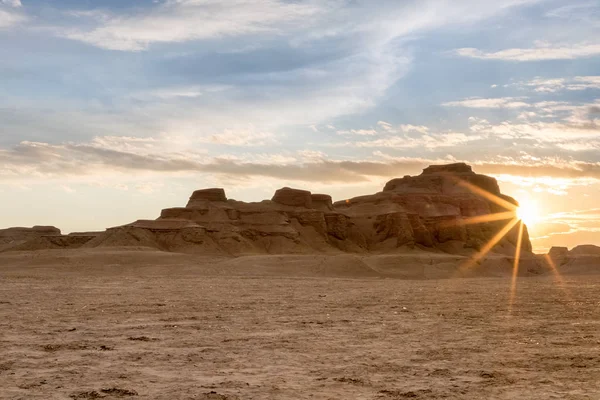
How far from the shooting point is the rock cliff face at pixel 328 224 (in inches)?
3388

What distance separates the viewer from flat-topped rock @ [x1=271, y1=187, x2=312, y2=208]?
103125 millimetres

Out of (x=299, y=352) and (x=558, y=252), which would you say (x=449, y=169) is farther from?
(x=299, y=352)

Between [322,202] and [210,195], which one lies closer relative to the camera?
[210,195]

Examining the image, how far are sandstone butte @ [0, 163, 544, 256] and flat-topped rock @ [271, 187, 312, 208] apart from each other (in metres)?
0.16

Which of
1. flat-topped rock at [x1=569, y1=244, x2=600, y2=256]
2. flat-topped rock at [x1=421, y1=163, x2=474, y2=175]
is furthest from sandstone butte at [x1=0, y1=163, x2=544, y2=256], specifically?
flat-topped rock at [x1=569, y1=244, x2=600, y2=256]

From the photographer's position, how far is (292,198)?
339ft

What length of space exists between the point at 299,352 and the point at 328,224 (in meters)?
91.6

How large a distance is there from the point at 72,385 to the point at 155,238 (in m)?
79.0

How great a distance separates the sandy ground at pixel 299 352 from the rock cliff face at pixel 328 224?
2659 inches

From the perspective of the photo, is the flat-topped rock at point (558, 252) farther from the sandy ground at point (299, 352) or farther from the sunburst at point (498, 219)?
the sandy ground at point (299, 352)

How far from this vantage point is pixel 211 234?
88062 mm

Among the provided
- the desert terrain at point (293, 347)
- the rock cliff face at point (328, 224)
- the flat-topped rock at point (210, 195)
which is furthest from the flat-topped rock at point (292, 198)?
the desert terrain at point (293, 347)

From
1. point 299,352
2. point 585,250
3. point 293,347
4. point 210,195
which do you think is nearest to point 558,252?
point 585,250

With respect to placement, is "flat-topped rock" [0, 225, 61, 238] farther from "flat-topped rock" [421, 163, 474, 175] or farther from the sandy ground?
the sandy ground
